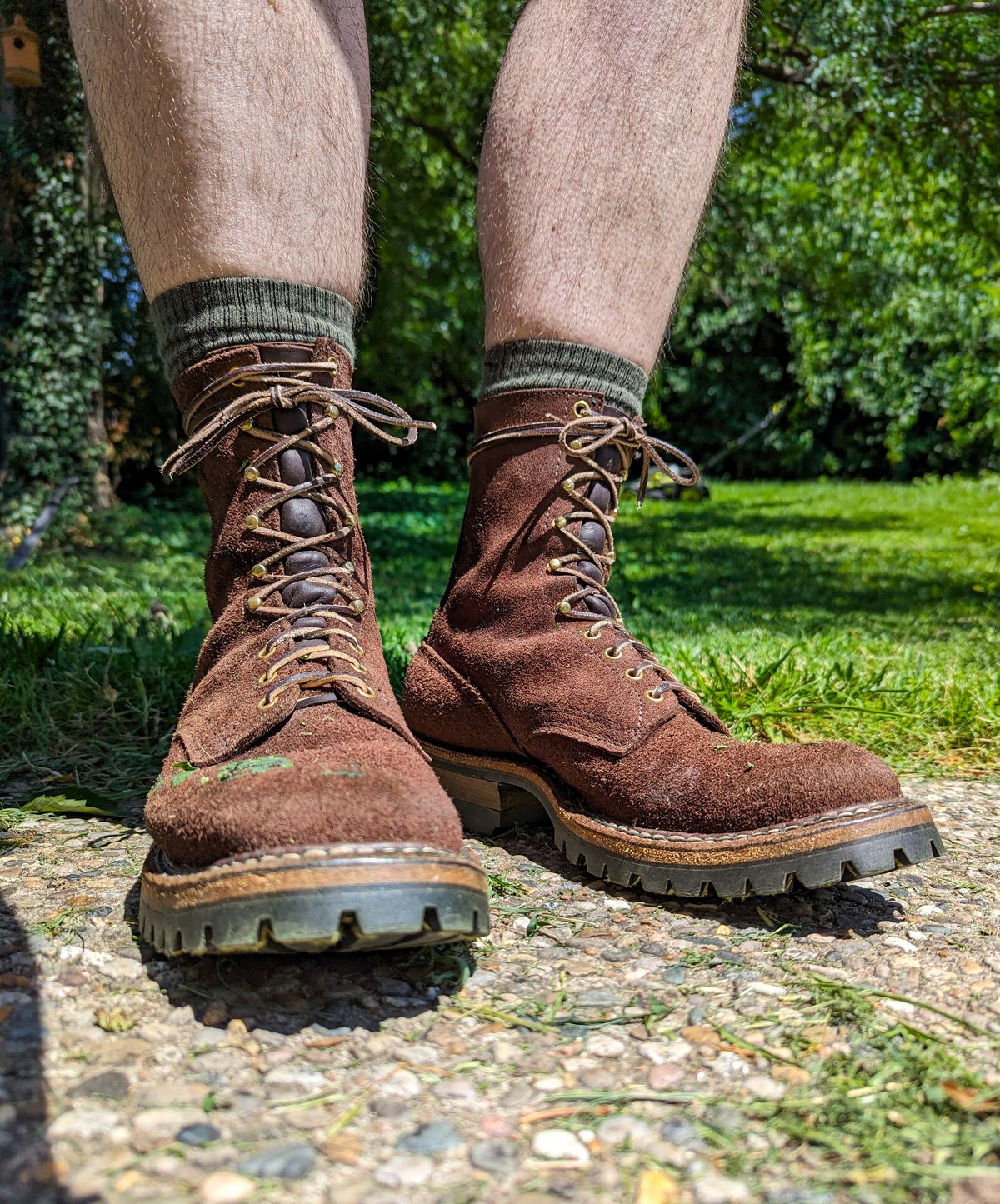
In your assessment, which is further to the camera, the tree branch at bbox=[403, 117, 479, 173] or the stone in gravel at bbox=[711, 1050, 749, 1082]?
the tree branch at bbox=[403, 117, 479, 173]

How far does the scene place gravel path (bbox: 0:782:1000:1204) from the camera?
764mm

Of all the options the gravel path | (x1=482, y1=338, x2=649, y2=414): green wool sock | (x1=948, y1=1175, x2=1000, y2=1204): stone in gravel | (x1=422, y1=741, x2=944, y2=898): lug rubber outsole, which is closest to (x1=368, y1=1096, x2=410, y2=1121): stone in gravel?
the gravel path

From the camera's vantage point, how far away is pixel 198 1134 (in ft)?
2.61

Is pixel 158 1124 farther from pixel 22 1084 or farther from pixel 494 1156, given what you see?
pixel 494 1156

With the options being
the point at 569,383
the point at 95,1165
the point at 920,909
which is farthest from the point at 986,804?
the point at 95,1165

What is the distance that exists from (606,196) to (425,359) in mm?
9996

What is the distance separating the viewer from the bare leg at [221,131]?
125cm

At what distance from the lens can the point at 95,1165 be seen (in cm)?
75

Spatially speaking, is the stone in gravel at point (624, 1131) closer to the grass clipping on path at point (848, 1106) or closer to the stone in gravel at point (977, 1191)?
the grass clipping on path at point (848, 1106)

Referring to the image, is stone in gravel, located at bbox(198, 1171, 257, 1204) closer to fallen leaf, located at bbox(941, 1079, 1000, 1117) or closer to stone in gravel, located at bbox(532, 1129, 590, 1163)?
stone in gravel, located at bbox(532, 1129, 590, 1163)

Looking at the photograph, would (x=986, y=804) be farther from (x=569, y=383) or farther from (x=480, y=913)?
(x=480, y=913)

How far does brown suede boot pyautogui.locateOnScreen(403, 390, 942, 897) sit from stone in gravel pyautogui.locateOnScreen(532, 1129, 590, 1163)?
47cm

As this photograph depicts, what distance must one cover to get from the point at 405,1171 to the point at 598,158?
132cm

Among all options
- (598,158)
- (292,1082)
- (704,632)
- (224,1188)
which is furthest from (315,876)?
(704,632)
